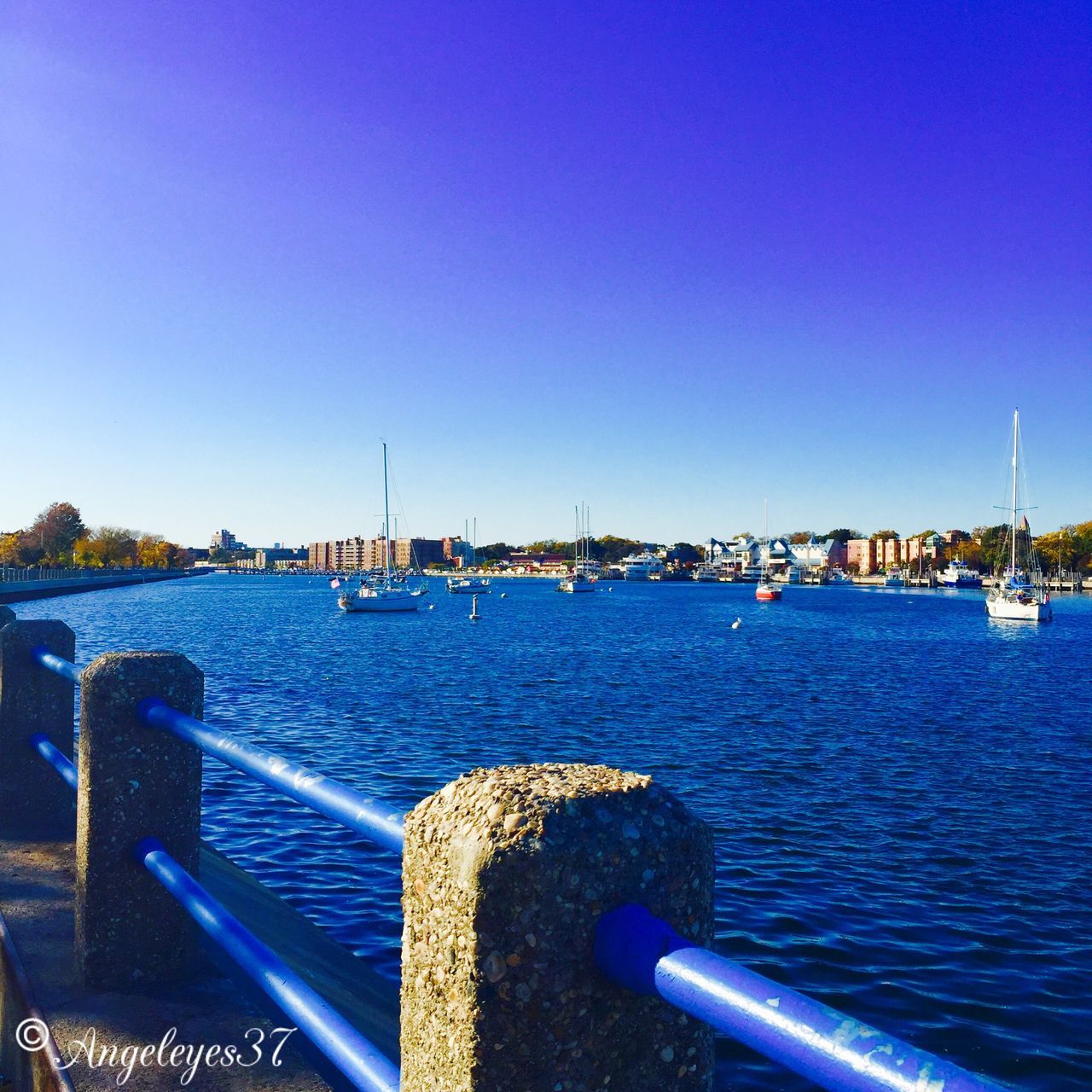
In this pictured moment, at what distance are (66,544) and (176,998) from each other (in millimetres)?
163053

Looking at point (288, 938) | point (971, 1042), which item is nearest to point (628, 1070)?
point (288, 938)

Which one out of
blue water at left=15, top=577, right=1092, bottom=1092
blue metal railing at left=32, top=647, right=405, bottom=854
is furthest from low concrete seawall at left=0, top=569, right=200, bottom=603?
blue metal railing at left=32, top=647, right=405, bottom=854

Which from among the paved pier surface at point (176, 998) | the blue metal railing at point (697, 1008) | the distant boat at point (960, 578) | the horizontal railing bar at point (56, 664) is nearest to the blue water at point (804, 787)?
the paved pier surface at point (176, 998)

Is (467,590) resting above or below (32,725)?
below

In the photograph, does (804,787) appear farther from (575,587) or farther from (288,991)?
(575,587)

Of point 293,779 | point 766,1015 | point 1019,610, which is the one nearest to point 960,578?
point 1019,610

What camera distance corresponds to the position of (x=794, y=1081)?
8242mm

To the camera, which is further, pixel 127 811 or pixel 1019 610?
pixel 1019 610

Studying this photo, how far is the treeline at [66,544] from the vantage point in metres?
131

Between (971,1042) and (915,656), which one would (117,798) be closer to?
(971,1042)

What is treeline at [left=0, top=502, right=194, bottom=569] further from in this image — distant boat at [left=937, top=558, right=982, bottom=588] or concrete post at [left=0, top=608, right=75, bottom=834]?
distant boat at [left=937, top=558, right=982, bottom=588]

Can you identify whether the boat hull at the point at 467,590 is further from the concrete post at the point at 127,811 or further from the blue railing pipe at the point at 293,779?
the blue railing pipe at the point at 293,779

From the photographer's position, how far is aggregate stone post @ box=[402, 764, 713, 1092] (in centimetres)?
138

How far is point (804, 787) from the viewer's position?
18.1 m
